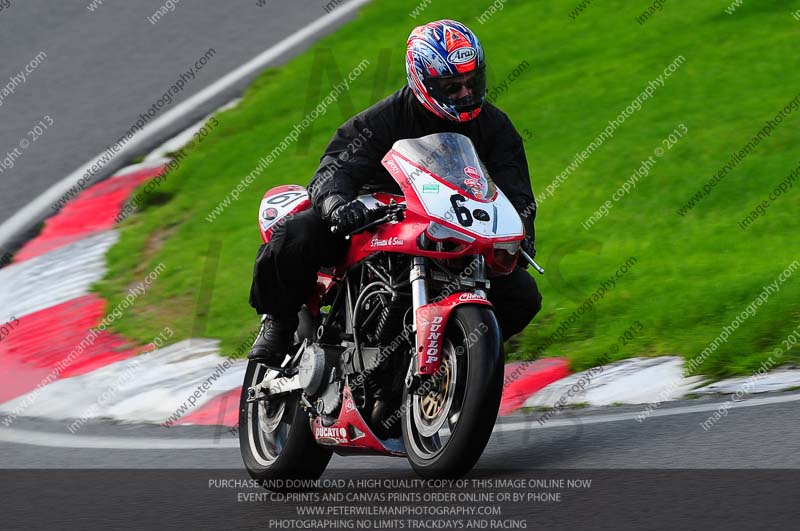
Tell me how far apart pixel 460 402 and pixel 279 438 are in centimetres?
156

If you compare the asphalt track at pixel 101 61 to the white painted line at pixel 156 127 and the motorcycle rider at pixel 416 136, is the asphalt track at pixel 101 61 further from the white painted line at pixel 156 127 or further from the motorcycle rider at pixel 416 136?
the motorcycle rider at pixel 416 136

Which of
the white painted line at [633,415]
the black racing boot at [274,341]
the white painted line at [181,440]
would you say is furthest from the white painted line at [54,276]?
the white painted line at [633,415]

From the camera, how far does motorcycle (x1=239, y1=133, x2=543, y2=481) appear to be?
16.5 feet

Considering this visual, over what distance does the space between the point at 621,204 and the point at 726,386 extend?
4295 mm

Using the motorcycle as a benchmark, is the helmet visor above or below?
above

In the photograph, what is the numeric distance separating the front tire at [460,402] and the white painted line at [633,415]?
1.54m

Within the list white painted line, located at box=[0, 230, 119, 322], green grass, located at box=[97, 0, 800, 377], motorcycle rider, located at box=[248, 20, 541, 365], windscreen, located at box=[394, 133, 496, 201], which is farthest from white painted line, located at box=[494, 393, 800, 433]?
white painted line, located at box=[0, 230, 119, 322]

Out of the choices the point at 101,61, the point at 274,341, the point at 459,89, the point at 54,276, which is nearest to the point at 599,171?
the point at 54,276

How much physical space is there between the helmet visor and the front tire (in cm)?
103

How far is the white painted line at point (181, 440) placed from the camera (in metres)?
6.50

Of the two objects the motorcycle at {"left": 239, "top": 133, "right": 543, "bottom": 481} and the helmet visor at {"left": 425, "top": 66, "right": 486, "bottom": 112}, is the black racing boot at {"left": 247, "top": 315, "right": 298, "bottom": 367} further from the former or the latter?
the helmet visor at {"left": 425, "top": 66, "right": 486, "bottom": 112}

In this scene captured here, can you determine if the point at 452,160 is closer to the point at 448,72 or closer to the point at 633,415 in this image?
the point at 448,72

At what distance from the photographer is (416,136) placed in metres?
5.83

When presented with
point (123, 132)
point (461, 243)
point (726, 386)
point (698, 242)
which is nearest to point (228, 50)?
point (123, 132)
